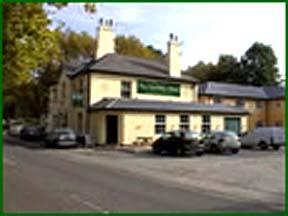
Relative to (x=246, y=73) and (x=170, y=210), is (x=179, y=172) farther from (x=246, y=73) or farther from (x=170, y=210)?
(x=246, y=73)

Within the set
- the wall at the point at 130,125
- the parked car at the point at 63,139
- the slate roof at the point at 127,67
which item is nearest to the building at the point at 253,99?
the slate roof at the point at 127,67

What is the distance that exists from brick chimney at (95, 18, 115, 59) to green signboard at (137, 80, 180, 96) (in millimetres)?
4284

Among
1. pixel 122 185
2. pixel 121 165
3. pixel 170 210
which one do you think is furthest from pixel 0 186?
pixel 121 165

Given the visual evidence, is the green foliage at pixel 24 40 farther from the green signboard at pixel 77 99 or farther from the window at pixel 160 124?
the green signboard at pixel 77 99

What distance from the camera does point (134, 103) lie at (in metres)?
41.0

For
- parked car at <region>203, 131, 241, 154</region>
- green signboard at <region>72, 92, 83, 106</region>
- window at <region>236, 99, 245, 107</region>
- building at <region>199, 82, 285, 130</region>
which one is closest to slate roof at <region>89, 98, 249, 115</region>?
green signboard at <region>72, 92, 83, 106</region>

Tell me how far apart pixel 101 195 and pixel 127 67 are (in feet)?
104

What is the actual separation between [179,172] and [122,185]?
6057mm

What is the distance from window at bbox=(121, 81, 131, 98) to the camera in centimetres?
4371

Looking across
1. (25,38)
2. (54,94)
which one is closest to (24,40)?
(25,38)

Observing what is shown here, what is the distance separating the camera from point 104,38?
4619cm

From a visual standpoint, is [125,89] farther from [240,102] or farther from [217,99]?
[240,102]

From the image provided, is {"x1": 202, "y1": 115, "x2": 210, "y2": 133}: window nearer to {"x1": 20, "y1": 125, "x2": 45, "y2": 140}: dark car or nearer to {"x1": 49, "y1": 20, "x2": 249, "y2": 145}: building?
{"x1": 49, "y1": 20, "x2": 249, "y2": 145}: building

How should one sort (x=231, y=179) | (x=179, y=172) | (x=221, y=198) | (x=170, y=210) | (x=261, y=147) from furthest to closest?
1. (x=261, y=147)
2. (x=179, y=172)
3. (x=231, y=179)
4. (x=221, y=198)
5. (x=170, y=210)
